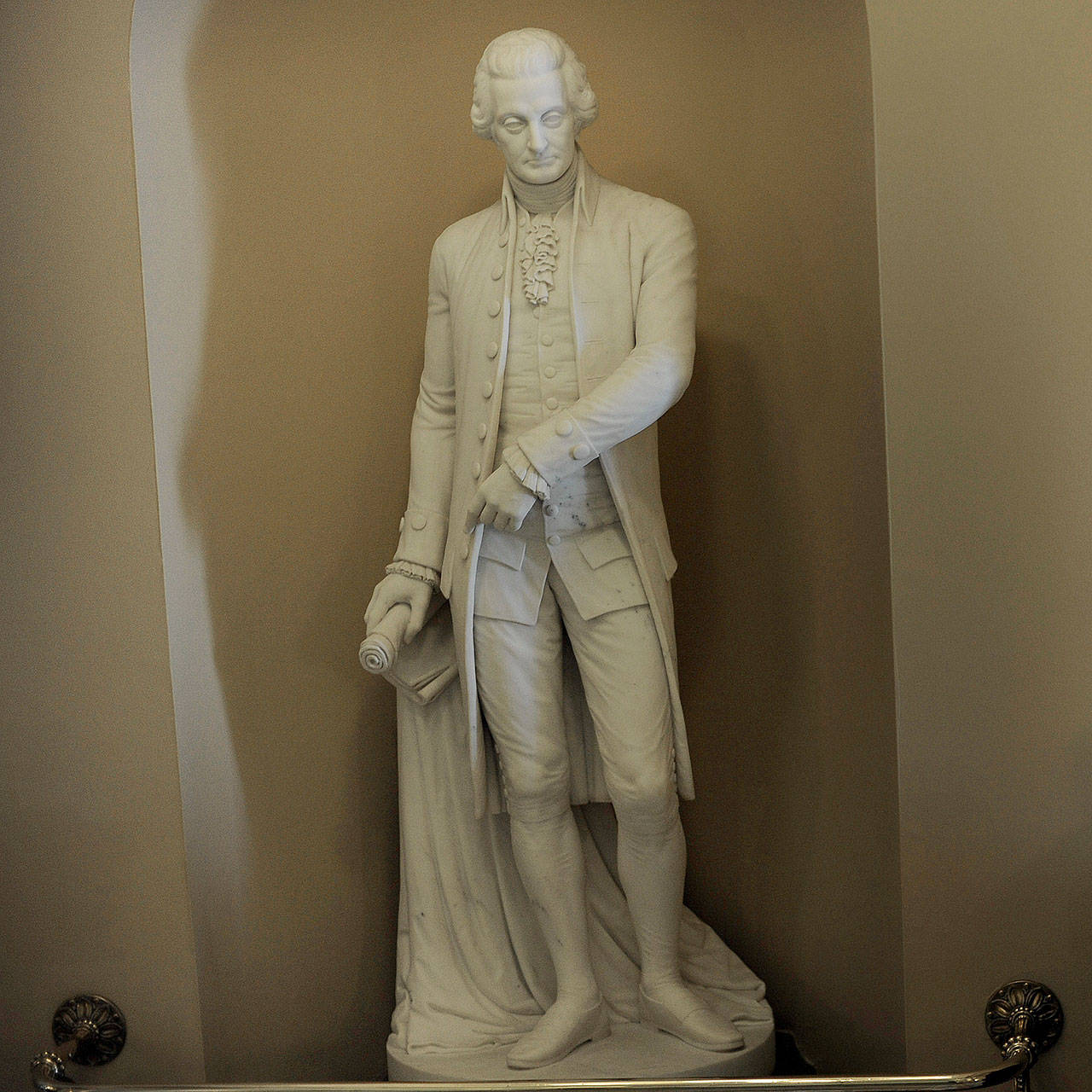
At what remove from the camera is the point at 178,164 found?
304 centimetres

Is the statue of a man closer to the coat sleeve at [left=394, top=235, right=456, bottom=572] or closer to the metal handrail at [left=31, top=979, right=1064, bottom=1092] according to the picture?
the coat sleeve at [left=394, top=235, right=456, bottom=572]

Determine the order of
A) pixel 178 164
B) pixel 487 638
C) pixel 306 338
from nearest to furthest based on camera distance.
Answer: pixel 487 638, pixel 178 164, pixel 306 338

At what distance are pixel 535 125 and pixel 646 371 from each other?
513mm

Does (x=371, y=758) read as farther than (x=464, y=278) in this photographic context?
Yes

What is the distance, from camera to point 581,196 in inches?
108

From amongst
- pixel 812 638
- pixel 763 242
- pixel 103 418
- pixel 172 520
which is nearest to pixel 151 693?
pixel 172 520

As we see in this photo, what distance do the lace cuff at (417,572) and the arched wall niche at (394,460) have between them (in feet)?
1.50

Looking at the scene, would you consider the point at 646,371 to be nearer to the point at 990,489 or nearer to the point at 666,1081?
the point at 990,489

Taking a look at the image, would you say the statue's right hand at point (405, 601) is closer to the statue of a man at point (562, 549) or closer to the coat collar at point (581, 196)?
the statue of a man at point (562, 549)

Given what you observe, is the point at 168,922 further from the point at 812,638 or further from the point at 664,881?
the point at 812,638

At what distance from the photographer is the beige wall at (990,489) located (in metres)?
2.49

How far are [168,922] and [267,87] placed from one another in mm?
1831

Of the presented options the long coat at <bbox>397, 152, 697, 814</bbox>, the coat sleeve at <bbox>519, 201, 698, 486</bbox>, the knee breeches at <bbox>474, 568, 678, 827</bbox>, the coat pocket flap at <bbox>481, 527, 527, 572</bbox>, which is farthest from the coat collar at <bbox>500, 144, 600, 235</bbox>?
the knee breeches at <bbox>474, 568, 678, 827</bbox>

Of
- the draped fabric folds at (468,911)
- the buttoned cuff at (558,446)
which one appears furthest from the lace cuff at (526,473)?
the draped fabric folds at (468,911)
